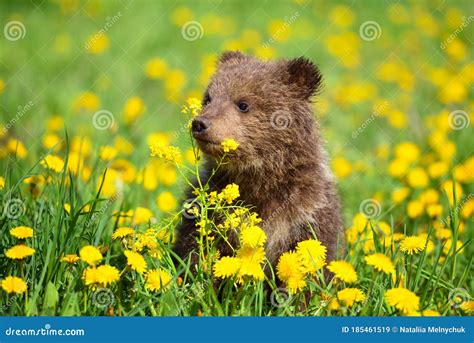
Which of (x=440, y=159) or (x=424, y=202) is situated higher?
Result: (x=440, y=159)

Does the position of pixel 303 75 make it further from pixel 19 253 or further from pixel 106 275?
pixel 19 253

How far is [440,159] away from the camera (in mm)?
7199

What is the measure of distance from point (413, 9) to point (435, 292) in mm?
6740

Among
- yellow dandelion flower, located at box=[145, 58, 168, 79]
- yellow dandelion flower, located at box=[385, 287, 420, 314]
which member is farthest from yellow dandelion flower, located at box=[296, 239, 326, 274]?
Result: yellow dandelion flower, located at box=[145, 58, 168, 79]

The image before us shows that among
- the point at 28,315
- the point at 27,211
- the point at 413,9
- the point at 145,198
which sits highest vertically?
the point at 413,9

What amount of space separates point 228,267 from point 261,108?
149cm

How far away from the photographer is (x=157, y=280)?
13.6 ft

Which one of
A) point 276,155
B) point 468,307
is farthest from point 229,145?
point 468,307

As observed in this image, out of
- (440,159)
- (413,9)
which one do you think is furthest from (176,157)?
(413,9)

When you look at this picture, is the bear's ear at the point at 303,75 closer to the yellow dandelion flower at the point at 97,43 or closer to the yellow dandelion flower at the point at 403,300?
the yellow dandelion flower at the point at 403,300

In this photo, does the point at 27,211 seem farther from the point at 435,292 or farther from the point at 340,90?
the point at 340,90

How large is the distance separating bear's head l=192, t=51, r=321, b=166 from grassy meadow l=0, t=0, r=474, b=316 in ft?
0.92

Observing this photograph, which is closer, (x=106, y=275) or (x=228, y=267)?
(x=106, y=275)

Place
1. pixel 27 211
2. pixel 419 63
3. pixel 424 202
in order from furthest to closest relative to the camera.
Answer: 1. pixel 419 63
2. pixel 424 202
3. pixel 27 211
